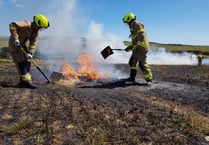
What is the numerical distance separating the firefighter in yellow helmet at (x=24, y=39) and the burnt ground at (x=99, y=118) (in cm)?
97

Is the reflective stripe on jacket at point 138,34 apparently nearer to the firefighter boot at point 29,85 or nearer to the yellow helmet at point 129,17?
the yellow helmet at point 129,17

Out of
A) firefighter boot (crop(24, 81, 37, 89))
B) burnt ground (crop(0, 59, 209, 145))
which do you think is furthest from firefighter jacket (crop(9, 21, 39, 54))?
burnt ground (crop(0, 59, 209, 145))

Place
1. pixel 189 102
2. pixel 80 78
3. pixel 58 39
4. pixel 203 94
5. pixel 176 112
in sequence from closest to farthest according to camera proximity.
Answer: pixel 176 112 < pixel 189 102 < pixel 203 94 < pixel 80 78 < pixel 58 39

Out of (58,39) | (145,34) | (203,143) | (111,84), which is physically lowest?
(203,143)

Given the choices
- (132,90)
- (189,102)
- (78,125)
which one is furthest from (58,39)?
(78,125)

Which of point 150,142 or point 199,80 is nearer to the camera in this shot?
point 150,142

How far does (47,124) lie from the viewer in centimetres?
514

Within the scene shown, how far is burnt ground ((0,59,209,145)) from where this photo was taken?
449 centimetres

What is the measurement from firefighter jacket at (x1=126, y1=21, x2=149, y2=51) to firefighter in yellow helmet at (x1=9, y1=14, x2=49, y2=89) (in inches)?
111

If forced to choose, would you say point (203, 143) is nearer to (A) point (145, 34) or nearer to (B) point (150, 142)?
(B) point (150, 142)

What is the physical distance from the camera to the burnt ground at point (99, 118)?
4492mm

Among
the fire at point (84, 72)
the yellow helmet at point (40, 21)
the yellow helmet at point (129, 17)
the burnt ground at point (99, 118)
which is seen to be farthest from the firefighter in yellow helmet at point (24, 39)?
the yellow helmet at point (129, 17)

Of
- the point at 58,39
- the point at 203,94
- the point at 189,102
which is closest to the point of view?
the point at 189,102

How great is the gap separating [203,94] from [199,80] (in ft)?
10.6
